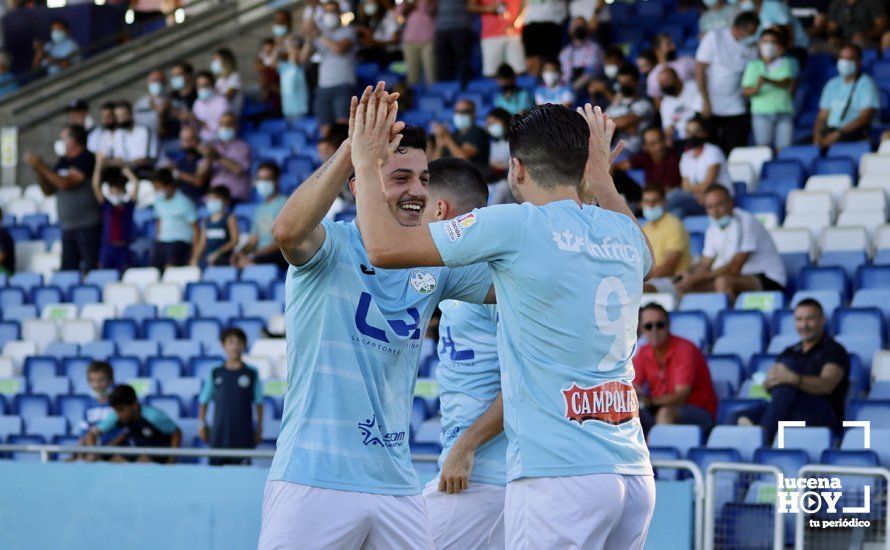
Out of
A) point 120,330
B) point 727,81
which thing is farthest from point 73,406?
point 727,81

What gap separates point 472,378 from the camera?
545 cm

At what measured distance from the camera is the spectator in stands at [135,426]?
1101cm

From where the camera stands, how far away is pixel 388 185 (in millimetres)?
4957

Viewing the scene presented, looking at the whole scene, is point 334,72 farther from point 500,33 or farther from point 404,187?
point 404,187

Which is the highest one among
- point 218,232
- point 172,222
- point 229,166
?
point 229,166

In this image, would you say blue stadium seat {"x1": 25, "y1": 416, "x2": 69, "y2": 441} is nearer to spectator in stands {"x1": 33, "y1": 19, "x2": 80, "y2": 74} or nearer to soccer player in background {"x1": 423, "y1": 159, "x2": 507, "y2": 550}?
soccer player in background {"x1": 423, "y1": 159, "x2": 507, "y2": 550}

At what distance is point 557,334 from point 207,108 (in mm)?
13566

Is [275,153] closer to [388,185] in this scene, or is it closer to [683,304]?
[683,304]

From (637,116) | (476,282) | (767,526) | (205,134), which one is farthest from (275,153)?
(476,282)

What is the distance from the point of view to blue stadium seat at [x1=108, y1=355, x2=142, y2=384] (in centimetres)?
1307

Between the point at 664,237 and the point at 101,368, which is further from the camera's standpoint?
the point at 101,368

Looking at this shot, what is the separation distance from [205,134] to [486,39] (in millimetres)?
3497

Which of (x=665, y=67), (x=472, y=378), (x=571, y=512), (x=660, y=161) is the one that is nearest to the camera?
(x=571, y=512)

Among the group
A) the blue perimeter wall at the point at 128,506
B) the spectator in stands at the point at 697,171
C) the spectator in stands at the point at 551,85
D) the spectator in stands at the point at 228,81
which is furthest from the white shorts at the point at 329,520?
the spectator in stands at the point at 228,81
